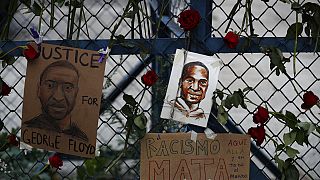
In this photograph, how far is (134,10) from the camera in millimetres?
2311

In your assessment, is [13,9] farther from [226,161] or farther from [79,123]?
[226,161]

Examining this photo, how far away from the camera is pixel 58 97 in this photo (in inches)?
92.4

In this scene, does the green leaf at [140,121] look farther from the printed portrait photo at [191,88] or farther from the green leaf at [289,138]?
the green leaf at [289,138]

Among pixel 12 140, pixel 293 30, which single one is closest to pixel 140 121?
pixel 12 140

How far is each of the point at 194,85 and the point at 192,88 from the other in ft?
0.04

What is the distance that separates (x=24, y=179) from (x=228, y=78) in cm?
275

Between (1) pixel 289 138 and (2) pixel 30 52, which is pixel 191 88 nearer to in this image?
(1) pixel 289 138

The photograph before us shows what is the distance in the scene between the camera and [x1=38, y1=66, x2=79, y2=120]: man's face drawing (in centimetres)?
234

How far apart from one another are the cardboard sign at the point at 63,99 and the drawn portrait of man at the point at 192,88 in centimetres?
25

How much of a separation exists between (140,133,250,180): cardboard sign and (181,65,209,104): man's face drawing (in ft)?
0.45

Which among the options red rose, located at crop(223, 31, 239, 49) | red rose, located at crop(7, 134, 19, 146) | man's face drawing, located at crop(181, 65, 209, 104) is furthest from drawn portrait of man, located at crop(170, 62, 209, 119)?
red rose, located at crop(7, 134, 19, 146)

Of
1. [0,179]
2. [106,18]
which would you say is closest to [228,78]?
[106,18]

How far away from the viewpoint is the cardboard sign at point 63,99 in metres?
2.33

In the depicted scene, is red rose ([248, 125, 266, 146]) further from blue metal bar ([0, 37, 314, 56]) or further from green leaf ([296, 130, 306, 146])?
blue metal bar ([0, 37, 314, 56])
